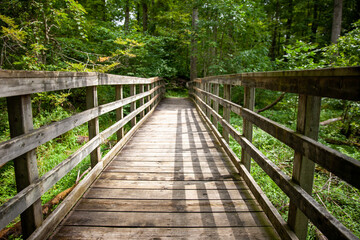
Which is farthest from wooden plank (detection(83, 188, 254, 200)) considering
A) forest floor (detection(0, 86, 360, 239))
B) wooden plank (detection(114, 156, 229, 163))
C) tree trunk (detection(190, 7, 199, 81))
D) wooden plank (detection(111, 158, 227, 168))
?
tree trunk (detection(190, 7, 199, 81))

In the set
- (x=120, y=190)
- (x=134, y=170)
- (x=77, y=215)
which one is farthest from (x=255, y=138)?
(x=77, y=215)

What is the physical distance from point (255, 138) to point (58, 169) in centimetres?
567

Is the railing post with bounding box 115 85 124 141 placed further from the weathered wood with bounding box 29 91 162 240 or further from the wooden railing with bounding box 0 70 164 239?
the wooden railing with bounding box 0 70 164 239

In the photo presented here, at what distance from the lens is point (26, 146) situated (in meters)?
1.58

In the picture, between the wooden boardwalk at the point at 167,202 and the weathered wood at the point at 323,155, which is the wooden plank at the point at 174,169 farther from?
the weathered wood at the point at 323,155

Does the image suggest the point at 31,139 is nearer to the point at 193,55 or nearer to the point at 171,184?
the point at 171,184

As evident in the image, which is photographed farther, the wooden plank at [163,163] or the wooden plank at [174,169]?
the wooden plank at [163,163]

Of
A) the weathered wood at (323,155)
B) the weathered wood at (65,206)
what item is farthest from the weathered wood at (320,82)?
the weathered wood at (65,206)

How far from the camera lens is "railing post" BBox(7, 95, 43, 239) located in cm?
157

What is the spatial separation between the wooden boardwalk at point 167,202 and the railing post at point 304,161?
291 mm

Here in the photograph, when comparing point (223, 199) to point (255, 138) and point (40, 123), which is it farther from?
point (40, 123)

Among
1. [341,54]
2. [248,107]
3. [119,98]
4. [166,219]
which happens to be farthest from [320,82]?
[341,54]

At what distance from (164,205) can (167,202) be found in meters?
0.07

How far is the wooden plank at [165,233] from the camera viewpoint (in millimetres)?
1890
